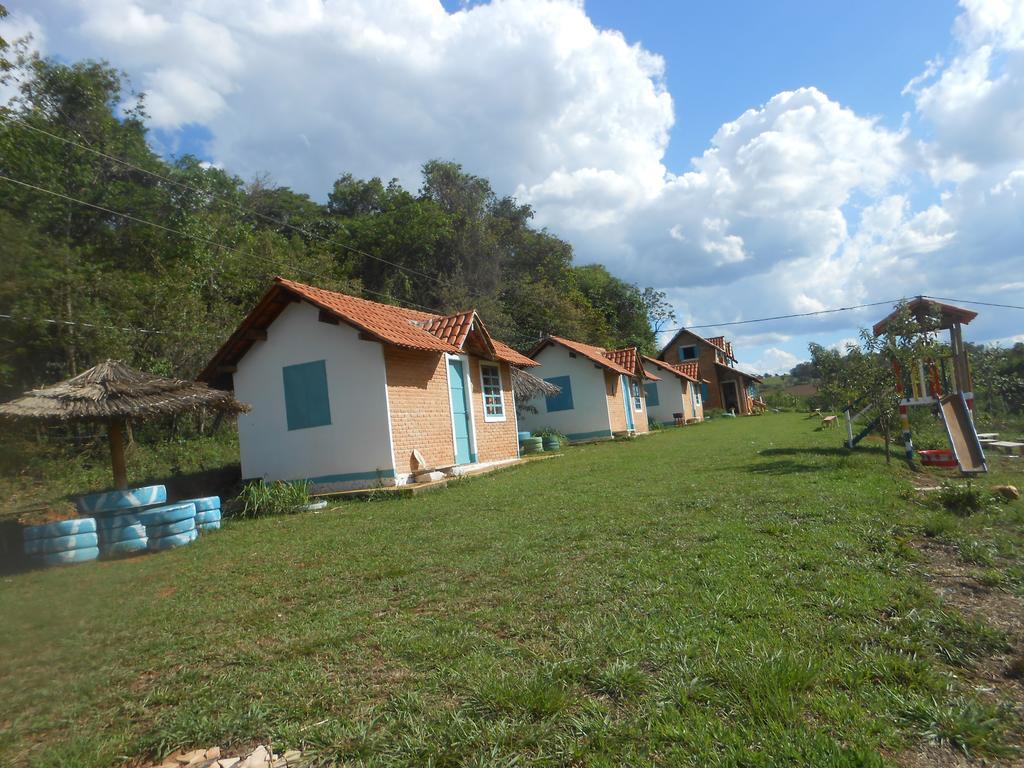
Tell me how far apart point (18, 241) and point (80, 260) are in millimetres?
2928

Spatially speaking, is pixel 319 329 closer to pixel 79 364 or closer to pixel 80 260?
pixel 79 364

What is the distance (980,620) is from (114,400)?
32.9ft

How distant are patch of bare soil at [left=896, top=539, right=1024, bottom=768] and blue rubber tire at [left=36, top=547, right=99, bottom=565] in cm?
917

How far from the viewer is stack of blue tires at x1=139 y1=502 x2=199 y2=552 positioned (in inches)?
350

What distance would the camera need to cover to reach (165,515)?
8.93 m

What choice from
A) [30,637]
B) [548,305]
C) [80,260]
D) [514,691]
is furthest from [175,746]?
[548,305]

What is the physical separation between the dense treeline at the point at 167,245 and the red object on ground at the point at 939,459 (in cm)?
1795

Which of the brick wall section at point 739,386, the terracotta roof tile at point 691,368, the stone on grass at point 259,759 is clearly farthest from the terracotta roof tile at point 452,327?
the brick wall section at point 739,386

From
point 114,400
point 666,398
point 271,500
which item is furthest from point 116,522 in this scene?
point 666,398

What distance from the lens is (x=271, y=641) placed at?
4.13 metres

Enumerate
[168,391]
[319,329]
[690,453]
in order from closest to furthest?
[168,391] < [319,329] < [690,453]

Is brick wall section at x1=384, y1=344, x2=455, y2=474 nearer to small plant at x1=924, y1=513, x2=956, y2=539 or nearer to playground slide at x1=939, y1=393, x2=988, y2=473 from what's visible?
small plant at x1=924, y1=513, x2=956, y2=539

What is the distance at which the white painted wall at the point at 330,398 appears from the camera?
12.8m

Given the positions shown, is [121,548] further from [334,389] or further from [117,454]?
[334,389]
